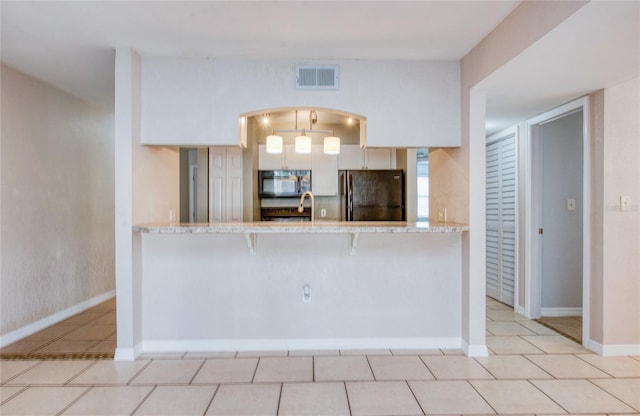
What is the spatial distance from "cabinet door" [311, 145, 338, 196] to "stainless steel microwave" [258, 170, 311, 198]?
0.11 meters

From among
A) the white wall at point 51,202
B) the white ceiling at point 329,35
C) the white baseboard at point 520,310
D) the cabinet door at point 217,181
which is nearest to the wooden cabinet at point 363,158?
the cabinet door at point 217,181

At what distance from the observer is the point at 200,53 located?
2.59 m

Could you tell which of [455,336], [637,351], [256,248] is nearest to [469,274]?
[455,336]

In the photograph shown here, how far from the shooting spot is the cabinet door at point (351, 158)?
495 centimetres

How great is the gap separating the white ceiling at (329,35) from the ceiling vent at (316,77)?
0.29ft

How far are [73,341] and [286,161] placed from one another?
306 cm

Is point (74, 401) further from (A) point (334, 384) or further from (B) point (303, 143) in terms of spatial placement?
(B) point (303, 143)

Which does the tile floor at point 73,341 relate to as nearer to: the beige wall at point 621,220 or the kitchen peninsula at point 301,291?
the kitchen peninsula at point 301,291

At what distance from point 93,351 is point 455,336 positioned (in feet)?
9.10

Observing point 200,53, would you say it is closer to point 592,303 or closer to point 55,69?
point 55,69

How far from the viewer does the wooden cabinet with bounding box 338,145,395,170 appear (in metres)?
4.91

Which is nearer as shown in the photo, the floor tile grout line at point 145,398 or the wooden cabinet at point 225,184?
the floor tile grout line at point 145,398

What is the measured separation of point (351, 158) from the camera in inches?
195

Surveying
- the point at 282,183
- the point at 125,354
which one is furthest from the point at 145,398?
the point at 282,183
